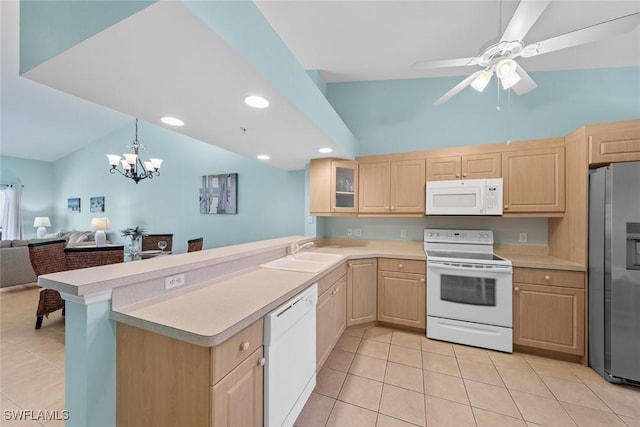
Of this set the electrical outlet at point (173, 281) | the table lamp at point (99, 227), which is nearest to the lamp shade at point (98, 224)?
the table lamp at point (99, 227)

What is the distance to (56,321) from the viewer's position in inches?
116

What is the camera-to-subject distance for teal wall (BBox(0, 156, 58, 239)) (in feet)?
21.3

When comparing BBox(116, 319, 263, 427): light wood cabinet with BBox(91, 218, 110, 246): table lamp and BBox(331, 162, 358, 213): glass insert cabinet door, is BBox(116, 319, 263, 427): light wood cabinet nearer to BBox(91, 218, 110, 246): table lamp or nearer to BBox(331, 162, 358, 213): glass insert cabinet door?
BBox(331, 162, 358, 213): glass insert cabinet door

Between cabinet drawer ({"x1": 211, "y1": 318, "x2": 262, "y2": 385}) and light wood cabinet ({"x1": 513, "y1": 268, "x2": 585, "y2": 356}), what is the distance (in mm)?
2465

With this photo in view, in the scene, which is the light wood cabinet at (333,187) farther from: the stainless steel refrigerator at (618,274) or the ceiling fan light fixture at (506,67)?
the stainless steel refrigerator at (618,274)

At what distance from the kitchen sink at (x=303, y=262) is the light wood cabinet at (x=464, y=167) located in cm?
156

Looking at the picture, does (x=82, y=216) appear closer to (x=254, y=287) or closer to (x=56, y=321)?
(x=56, y=321)

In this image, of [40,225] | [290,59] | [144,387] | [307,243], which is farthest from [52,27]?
[40,225]

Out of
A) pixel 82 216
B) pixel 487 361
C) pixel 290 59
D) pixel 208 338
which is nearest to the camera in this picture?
pixel 208 338

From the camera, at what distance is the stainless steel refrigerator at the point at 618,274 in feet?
5.97

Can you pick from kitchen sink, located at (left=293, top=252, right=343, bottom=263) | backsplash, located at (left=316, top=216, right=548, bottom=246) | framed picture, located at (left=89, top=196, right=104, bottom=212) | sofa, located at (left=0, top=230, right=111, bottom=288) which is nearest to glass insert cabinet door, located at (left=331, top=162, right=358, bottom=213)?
backsplash, located at (left=316, top=216, right=548, bottom=246)

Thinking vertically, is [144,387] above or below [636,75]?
below

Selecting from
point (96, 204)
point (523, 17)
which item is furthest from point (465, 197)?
point (96, 204)

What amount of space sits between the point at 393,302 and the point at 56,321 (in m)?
4.07
